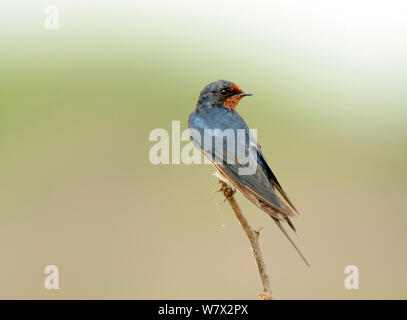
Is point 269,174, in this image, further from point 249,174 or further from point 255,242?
point 255,242

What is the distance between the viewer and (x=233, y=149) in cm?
353

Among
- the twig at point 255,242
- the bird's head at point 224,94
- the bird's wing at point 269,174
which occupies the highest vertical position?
the bird's head at point 224,94

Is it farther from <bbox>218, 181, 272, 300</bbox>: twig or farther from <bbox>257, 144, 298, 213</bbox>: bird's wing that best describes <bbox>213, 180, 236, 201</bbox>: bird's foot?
<bbox>257, 144, 298, 213</bbox>: bird's wing

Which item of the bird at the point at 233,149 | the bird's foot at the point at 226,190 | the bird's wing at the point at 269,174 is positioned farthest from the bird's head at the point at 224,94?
the bird's foot at the point at 226,190

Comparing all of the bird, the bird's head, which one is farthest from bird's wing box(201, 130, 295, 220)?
the bird's head

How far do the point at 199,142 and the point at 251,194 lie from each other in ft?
2.02

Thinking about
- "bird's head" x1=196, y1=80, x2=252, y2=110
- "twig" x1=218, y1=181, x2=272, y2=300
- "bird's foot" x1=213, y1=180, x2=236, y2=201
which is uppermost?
"bird's head" x1=196, y1=80, x2=252, y2=110


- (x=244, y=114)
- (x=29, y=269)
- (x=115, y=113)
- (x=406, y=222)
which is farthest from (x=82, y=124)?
(x=406, y=222)

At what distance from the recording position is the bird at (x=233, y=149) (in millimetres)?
3178

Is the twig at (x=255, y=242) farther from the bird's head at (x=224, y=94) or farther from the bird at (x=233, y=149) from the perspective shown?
the bird's head at (x=224, y=94)

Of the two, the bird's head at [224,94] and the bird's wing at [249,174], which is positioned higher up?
the bird's head at [224,94]

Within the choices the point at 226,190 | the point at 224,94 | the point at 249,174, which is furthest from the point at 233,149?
the point at 224,94

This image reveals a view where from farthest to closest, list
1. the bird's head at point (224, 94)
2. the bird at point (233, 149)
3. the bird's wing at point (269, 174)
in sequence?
the bird's head at point (224, 94) < the bird's wing at point (269, 174) < the bird at point (233, 149)

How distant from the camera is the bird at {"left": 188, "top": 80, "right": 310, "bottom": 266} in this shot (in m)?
3.18
